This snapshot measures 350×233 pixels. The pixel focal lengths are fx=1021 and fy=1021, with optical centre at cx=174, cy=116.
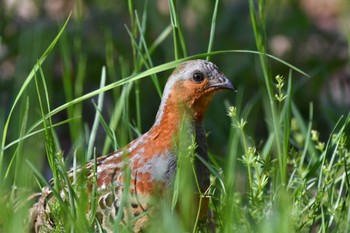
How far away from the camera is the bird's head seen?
3.89 m

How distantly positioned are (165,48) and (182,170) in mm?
2795

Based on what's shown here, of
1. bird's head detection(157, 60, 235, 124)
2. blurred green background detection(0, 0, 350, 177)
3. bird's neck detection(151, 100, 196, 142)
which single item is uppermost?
bird's head detection(157, 60, 235, 124)

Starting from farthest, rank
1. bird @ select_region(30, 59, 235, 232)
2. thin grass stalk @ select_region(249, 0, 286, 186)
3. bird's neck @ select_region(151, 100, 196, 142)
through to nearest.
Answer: bird's neck @ select_region(151, 100, 196, 142), bird @ select_region(30, 59, 235, 232), thin grass stalk @ select_region(249, 0, 286, 186)

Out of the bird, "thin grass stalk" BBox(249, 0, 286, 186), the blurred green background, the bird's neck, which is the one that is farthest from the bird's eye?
the blurred green background

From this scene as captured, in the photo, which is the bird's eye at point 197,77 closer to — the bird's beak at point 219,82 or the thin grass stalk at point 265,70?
the bird's beak at point 219,82

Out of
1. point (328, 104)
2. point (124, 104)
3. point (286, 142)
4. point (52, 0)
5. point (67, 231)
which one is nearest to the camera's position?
point (67, 231)

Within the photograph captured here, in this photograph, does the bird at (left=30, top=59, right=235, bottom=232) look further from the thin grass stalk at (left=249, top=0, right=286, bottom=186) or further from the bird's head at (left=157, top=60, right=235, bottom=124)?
the thin grass stalk at (left=249, top=0, right=286, bottom=186)

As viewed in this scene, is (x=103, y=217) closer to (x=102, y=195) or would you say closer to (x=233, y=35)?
(x=102, y=195)

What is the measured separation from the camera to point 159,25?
6.18 meters

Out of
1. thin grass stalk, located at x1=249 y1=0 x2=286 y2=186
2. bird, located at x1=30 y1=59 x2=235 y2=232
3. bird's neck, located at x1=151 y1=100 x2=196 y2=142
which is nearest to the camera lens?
thin grass stalk, located at x1=249 y1=0 x2=286 y2=186

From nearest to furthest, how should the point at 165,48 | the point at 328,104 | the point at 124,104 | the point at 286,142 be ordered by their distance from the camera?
the point at 286,142, the point at 124,104, the point at 328,104, the point at 165,48

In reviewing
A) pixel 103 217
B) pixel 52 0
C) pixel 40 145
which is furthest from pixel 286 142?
pixel 52 0

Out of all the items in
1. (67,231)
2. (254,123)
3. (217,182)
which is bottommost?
(254,123)

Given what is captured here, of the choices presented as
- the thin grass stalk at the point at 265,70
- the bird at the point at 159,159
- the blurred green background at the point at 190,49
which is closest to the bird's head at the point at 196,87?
the bird at the point at 159,159
